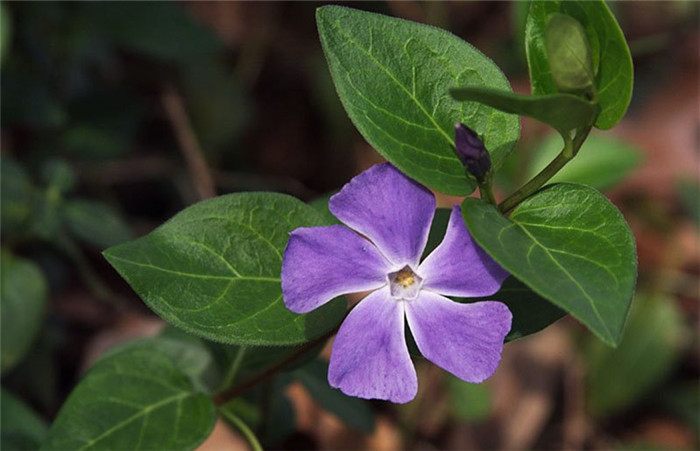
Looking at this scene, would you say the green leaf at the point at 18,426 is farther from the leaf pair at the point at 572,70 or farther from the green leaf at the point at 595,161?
the green leaf at the point at 595,161

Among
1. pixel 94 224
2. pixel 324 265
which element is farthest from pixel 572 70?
pixel 94 224

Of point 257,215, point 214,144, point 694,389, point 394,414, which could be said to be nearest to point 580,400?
point 694,389

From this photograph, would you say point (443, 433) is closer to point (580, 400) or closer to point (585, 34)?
point (580, 400)

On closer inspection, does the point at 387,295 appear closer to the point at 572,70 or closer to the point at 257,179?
the point at 572,70

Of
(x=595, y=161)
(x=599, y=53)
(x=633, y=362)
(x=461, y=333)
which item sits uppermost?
(x=599, y=53)

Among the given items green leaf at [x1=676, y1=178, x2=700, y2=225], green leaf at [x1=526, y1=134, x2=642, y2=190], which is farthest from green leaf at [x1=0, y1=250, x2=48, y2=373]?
green leaf at [x1=676, y1=178, x2=700, y2=225]

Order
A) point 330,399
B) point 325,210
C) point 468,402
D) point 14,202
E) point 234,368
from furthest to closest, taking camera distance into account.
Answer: point 468,402 → point 14,202 → point 330,399 → point 234,368 → point 325,210
